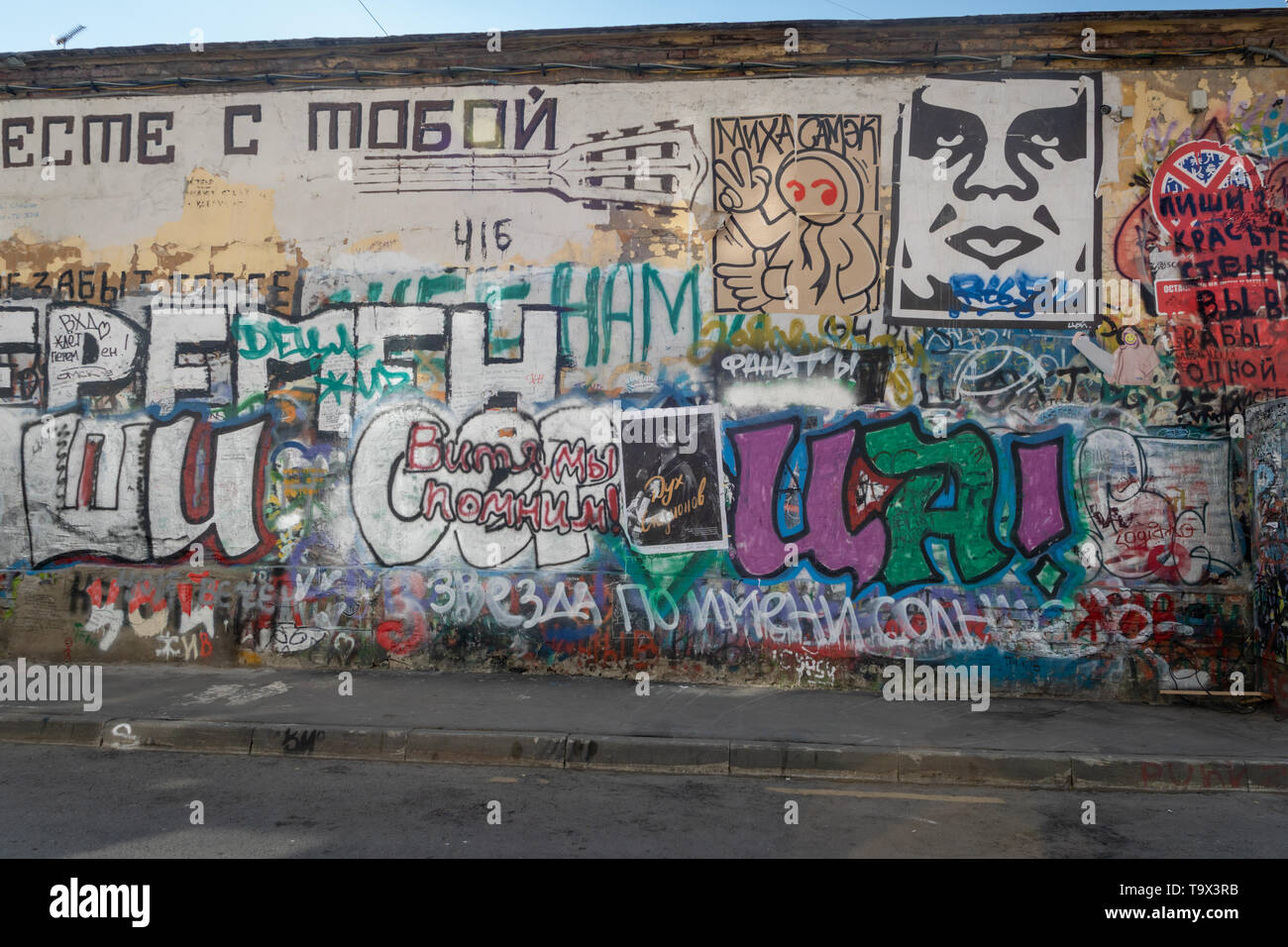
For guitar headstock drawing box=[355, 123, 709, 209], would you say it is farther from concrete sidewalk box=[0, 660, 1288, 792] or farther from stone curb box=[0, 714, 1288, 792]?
stone curb box=[0, 714, 1288, 792]

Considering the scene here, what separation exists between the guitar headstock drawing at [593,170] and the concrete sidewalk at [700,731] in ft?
14.0

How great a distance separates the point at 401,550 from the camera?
9.80 m

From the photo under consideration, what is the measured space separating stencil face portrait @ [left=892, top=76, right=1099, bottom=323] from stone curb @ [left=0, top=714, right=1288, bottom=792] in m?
3.90

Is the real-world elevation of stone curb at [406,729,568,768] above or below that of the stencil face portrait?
below

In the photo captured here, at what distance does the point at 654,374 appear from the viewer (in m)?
9.55

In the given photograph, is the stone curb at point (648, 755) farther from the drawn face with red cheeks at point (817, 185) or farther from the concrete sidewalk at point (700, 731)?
the drawn face with red cheeks at point (817, 185)

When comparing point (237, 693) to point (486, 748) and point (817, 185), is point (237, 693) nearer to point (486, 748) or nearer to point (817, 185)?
point (486, 748)

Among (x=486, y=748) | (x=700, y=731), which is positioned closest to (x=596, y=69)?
(x=700, y=731)

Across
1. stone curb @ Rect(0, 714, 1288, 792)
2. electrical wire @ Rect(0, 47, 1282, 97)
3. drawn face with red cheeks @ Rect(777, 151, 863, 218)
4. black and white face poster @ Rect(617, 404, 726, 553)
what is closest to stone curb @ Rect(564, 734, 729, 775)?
stone curb @ Rect(0, 714, 1288, 792)

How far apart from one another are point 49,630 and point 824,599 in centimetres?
704

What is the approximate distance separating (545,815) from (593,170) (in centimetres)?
584

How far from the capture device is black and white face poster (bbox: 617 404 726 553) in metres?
9.48

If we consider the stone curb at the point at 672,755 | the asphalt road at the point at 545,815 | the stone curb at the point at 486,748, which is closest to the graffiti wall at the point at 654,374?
the stone curb at the point at 672,755
